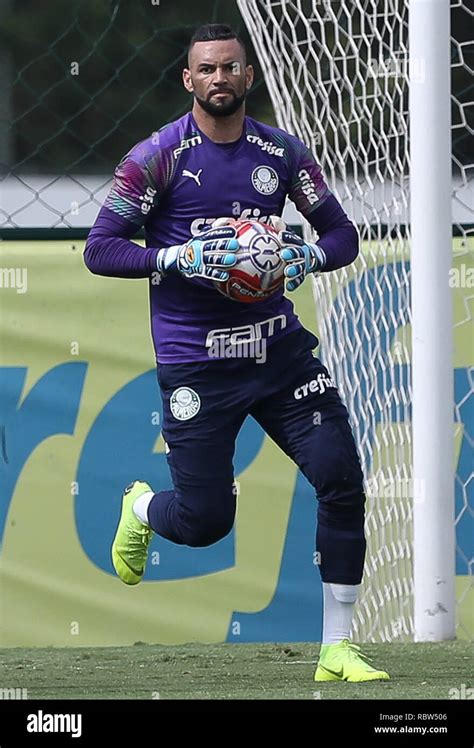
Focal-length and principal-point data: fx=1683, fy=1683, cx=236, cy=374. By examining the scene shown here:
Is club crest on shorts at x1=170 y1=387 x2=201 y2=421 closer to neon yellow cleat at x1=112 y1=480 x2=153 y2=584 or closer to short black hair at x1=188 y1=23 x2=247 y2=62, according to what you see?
neon yellow cleat at x1=112 y1=480 x2=153 y2=584

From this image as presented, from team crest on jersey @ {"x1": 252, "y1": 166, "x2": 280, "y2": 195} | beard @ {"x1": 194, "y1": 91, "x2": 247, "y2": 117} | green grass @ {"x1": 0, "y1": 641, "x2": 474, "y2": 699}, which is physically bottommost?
green grass @ {"x1": 0, "y1": 641, "x2": 474, "y2": 699}

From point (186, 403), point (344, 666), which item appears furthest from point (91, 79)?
point (344, 666)

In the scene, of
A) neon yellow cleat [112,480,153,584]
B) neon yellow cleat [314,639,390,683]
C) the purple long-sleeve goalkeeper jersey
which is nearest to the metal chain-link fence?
neon yellow cleat [112,480,153,584]

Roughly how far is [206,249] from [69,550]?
2.46 meters

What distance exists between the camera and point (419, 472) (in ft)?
17.3

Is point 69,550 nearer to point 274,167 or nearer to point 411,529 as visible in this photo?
point 411,529

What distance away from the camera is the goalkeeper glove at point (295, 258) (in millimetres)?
4277

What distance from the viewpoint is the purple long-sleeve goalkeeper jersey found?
4.42m

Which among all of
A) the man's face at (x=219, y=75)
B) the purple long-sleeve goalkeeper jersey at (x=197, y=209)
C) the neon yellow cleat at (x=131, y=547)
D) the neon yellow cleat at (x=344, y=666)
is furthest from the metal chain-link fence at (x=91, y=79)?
the neon yellow cleat at (x=344, y=666)

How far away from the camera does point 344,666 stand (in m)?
4.41

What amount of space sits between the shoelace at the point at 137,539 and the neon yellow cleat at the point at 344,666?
0.74 meters

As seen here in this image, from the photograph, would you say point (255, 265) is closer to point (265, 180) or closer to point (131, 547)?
point (265, 180)

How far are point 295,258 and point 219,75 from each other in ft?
1.71

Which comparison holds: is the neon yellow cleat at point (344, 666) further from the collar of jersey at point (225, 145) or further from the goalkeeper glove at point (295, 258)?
the collar of jersey at point (225, 145)
